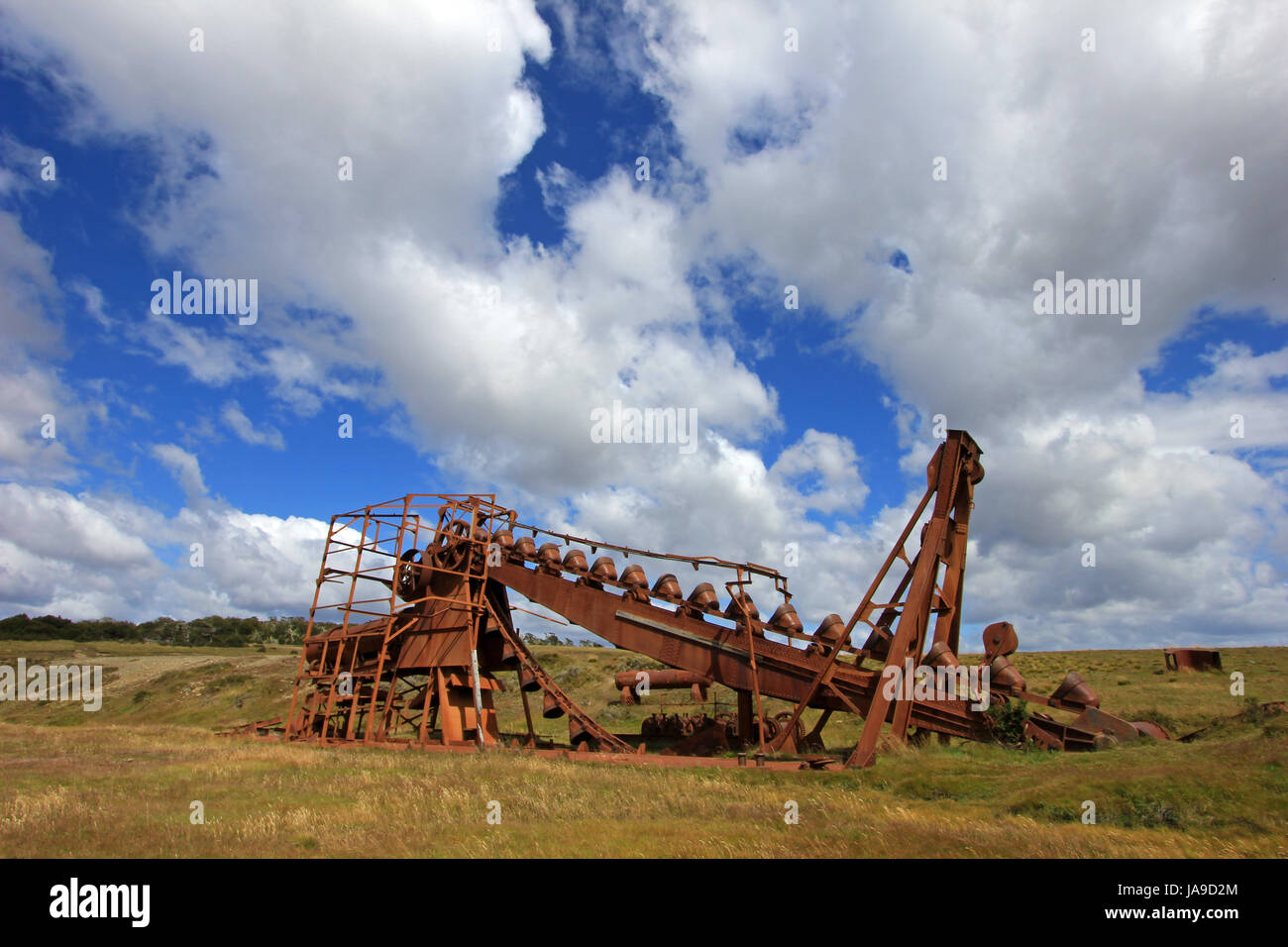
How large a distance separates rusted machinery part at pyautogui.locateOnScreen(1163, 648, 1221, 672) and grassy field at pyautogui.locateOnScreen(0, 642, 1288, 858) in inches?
672

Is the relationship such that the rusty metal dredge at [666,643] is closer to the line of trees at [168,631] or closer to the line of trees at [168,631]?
the line of trees at [168,631]

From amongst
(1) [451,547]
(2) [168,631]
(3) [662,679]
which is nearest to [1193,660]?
(3) [662,679]

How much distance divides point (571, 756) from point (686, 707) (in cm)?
1444

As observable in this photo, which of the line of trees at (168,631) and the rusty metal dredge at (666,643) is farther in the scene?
the line of trees at (168,631)

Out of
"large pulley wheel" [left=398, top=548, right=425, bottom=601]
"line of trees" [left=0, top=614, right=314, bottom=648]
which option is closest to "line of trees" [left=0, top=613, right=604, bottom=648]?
"line of trees" [left=0, top=614, right=314, bottom=648]

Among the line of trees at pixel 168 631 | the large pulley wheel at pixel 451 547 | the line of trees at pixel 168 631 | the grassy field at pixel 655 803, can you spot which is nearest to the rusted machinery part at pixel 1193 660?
the grassy field at pixel 655 803

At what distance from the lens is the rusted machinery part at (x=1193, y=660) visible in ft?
98.2

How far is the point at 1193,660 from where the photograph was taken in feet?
101

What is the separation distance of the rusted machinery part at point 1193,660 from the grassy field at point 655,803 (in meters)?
17.1

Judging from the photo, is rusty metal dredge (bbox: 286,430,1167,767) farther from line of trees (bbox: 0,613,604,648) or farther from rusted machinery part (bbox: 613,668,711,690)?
line of trees (bbox: 0,613,604,648)

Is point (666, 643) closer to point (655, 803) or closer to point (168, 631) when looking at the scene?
point (655, 803)

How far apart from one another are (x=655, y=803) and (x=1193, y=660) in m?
31.3
